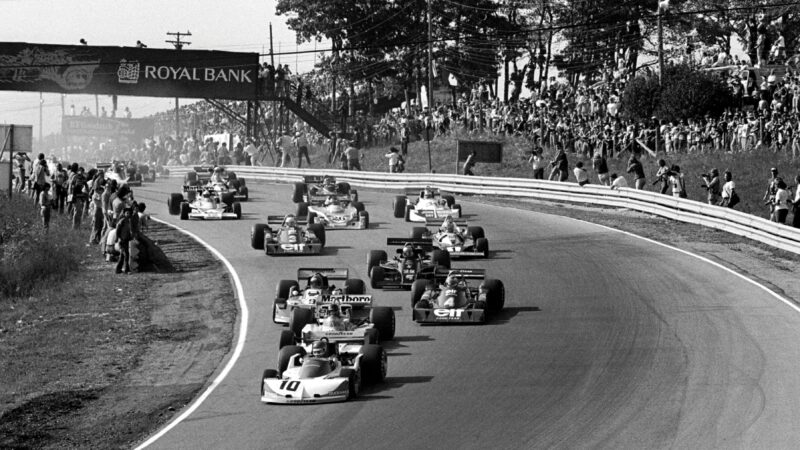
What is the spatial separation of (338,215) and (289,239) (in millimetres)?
5208

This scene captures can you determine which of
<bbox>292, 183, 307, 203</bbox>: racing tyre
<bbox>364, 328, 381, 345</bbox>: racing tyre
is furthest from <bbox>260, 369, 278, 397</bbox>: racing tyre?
<bbox>292, 183, 307, 203</bbox>: racing tyre

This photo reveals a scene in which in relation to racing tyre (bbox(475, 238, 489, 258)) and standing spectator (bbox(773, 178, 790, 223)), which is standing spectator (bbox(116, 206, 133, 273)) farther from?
standing spectator (bbox(773, 178, 790, 223))

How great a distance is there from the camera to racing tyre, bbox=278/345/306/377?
61.0ft

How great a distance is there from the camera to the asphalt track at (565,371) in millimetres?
16203

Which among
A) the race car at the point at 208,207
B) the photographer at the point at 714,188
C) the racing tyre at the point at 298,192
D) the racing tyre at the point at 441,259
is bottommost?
the racing tyre at the point at 441,259

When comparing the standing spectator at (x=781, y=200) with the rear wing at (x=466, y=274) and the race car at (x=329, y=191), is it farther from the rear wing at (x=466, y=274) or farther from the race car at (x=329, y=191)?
the race car at (x=329, y=191)

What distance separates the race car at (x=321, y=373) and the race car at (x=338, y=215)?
17859 mm

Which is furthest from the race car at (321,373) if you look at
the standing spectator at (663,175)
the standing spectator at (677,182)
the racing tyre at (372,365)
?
the standing spectator at (663,175)

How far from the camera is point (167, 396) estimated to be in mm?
19125

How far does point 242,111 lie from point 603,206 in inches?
1614

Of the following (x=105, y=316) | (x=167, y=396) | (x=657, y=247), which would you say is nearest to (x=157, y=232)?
(x=105, y=316)

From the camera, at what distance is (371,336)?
20.5 metres

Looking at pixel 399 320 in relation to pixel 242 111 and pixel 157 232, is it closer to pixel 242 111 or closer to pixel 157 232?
pixel 157 232

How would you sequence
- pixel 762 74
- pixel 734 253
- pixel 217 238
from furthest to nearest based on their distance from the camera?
pixel 762 74
pixel 217 238
pixel 734 253
